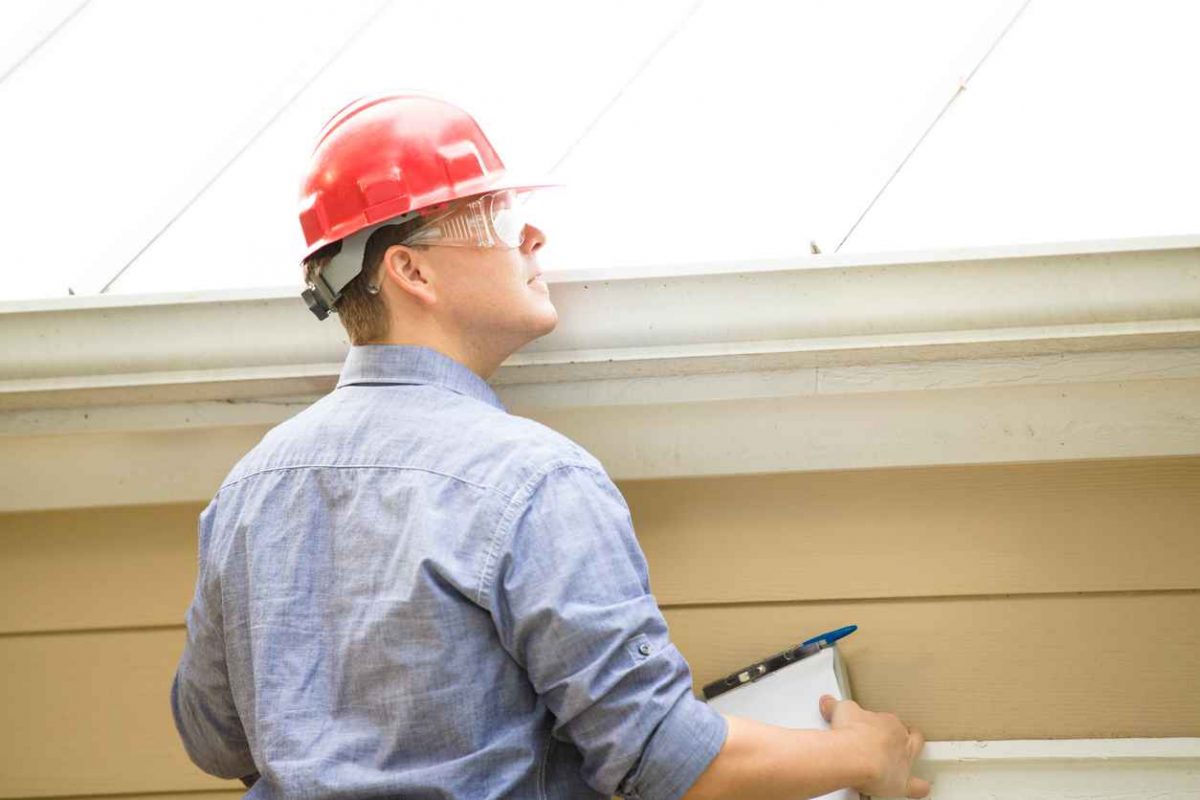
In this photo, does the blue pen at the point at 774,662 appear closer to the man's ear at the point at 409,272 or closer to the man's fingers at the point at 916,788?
the man's fingers at the point at 916,788

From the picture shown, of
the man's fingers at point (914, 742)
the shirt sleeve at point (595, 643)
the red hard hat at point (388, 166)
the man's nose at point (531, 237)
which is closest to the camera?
the shirt sleeve at point (595, 643)

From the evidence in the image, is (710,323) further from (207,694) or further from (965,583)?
(207,694)

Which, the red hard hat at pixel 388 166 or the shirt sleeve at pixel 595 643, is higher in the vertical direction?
the red hard hat at pixel 388 166

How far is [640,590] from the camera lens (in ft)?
3.50

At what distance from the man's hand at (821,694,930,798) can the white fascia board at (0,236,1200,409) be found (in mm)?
434

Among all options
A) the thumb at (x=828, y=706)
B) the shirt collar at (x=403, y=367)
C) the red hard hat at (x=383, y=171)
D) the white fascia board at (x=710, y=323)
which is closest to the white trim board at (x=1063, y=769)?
the thumb at (x=828, y=706)

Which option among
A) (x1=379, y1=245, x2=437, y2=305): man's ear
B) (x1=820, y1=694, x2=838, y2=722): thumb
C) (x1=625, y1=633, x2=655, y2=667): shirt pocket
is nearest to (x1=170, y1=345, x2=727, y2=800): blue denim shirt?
(x1=625, y1=633, x2=655, y2=667): shirt pocket

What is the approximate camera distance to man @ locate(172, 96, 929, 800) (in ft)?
3.37

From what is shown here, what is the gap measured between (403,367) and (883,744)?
711 mm

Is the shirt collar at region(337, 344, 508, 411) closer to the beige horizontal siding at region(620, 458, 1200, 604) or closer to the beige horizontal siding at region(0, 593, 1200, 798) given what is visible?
the beige horizontal siding at region(620, 458, 1200, 604)

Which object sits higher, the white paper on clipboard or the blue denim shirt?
the blue denim shirt

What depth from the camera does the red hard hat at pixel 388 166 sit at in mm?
1180

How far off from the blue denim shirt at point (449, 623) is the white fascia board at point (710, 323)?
0.76 ft

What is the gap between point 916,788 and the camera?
141 centimetres
